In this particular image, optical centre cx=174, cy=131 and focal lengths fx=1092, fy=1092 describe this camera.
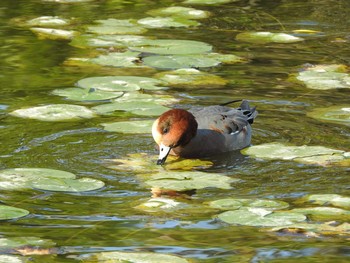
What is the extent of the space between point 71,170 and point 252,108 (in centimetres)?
215

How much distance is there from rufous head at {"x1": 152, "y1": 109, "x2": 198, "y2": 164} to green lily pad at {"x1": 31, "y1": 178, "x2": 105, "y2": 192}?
3.06ft

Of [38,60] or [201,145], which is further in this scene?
[38,60]

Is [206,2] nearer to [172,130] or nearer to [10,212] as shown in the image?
[172,130]

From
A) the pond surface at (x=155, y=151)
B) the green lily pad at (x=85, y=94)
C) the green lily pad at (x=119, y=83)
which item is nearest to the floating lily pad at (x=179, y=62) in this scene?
the pond surface at (x=155, y=151)

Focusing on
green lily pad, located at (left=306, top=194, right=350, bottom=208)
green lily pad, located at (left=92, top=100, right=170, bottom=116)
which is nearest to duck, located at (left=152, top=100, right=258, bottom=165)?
green lily pad, located at (left=92, top=100, right=170, bottom=116)

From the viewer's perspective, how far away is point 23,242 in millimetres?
6316

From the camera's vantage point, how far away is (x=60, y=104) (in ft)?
32.3

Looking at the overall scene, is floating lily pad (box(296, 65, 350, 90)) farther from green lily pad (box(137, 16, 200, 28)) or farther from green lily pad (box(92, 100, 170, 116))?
green lily pad (box(137, 16, 200, 28))

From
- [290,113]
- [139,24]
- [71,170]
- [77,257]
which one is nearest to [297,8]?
[139,24]

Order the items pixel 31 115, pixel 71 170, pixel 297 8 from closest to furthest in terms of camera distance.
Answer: pixel 71 170 → pixel 31 115 → pixel 297 8

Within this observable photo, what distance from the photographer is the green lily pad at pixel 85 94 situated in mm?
10141

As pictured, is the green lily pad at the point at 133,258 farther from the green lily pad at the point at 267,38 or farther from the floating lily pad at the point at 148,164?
the green lily pad at the point at 267,38

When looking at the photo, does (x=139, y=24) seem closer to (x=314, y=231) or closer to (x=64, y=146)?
(x=64, y=146)

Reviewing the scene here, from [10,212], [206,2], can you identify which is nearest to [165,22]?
[206,2]
